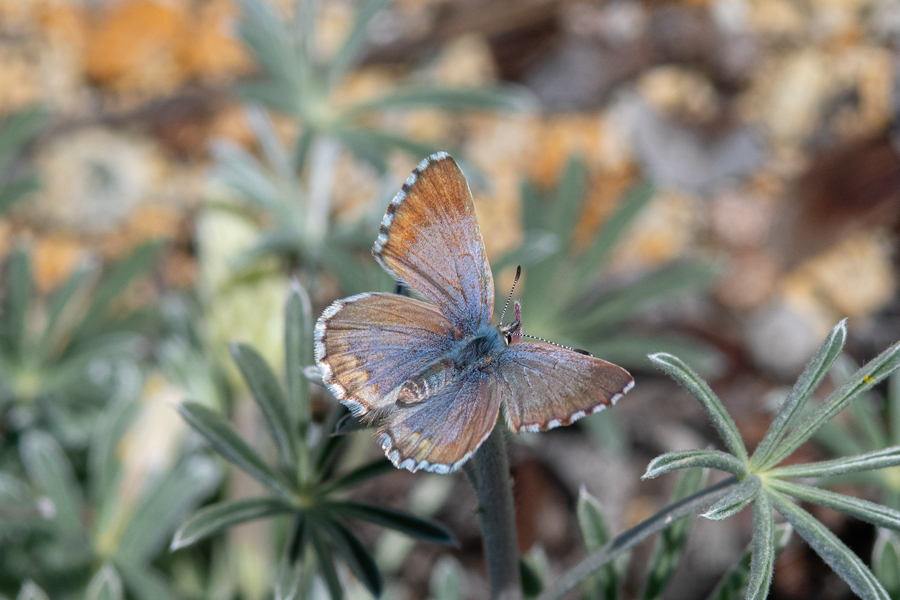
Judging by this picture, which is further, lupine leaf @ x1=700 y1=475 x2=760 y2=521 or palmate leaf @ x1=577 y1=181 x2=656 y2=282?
palmate leaf @ x1=577 y1=181 x2=656 y2=282

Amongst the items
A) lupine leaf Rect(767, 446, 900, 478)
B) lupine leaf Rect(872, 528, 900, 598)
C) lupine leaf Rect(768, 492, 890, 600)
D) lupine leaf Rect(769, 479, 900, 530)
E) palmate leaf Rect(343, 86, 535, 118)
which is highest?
palmate leaf Rect(343, 86, 535, 118)

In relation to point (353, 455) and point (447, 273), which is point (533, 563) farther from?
point (353, 455)

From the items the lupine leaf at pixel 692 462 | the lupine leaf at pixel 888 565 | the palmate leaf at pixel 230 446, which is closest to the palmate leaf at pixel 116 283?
the palmate leaf at pixel 230 446

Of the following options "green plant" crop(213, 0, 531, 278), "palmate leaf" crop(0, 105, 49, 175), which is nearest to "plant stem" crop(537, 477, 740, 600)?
"green plant" crop(213, 0, 531, 278)

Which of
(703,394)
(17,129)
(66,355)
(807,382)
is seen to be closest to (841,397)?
(807,382)

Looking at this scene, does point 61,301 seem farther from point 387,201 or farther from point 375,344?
point 375,344

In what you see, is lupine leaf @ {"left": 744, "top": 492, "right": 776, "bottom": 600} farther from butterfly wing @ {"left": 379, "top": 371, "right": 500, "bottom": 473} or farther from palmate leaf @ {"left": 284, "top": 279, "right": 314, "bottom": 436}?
palmate leaf @ {"left": 284, "top": 279, "right": 314, "bottom": 436}

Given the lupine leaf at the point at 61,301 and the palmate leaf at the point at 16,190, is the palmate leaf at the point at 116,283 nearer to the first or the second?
the lupine leaf at the point at 61,301
